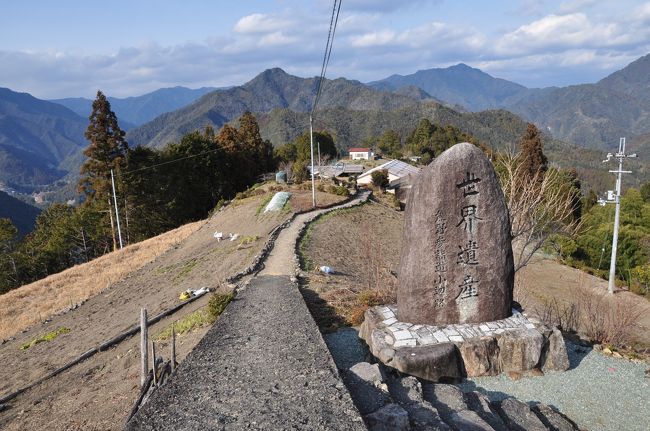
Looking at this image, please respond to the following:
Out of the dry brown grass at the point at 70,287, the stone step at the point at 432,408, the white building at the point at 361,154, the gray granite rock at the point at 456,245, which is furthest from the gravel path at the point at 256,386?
the white building at the point at 361,154

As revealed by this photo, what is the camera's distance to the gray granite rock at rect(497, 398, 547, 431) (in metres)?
6.01

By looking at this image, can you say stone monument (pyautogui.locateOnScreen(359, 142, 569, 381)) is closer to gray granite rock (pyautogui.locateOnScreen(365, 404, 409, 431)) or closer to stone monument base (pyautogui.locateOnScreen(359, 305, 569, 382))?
stone monument base (pyautogui.locateOnScreen(359, 305, 569, 382))

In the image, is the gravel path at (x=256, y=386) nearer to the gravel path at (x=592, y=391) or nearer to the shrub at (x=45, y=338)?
the gravel path at (x=592, y=391)

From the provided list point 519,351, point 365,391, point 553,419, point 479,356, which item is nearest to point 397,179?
point 519,351

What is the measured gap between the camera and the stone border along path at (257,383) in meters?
5.27

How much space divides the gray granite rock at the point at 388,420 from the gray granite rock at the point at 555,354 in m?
3.67

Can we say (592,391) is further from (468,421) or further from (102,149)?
(102,149)

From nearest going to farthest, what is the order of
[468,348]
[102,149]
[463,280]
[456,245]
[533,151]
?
[468,348] → [456,245] → [463,280] → [102,149] → [533,151]

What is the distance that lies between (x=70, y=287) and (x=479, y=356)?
74.1 ft

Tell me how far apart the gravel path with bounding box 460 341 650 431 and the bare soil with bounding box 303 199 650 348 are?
198 centimetres

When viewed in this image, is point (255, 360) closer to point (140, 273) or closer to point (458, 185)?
point (458, 185)

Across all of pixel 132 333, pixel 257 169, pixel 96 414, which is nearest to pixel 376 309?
pixel 96 414

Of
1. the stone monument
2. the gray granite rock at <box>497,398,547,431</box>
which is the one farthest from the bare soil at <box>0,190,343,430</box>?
the gray granite rock at <box>497,398,547,431</box>

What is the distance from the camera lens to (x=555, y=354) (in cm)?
773
